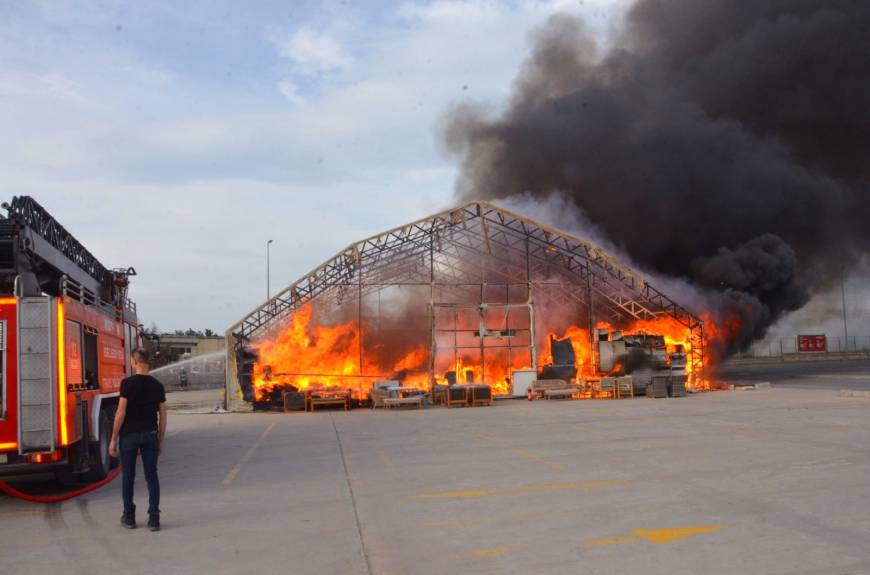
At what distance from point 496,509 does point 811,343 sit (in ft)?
199

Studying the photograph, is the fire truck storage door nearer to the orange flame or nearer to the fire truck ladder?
the fire truck ladder

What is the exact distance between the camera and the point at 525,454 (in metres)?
11.1

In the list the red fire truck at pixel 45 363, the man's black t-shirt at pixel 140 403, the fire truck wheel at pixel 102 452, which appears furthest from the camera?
the fire truck wheel at pixel 102 452

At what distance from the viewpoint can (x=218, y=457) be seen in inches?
484

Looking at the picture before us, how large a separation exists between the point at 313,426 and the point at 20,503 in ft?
32.4

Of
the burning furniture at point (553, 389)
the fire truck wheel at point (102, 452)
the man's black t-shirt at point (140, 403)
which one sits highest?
the man's black t-shirt at point (140, 403)

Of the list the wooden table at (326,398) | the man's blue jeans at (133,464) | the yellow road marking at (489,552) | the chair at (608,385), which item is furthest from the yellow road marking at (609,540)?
the chair at (608,385)

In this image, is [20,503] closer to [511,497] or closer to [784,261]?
[511,497]

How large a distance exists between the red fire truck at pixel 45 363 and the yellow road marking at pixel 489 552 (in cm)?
499

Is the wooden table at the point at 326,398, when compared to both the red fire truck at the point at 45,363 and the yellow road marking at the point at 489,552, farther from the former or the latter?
the yellow road marking at the point at 489,552

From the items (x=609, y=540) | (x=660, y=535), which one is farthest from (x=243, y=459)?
(x=660, y=535)

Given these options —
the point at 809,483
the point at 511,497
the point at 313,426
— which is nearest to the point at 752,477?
the point at 809,483

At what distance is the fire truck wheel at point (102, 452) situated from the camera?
941 centimetres

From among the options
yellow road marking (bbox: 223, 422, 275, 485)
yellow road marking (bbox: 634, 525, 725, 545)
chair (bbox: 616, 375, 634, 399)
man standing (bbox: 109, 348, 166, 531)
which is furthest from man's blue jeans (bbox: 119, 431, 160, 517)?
chair (bbox: 616, 375, 634, 399)
